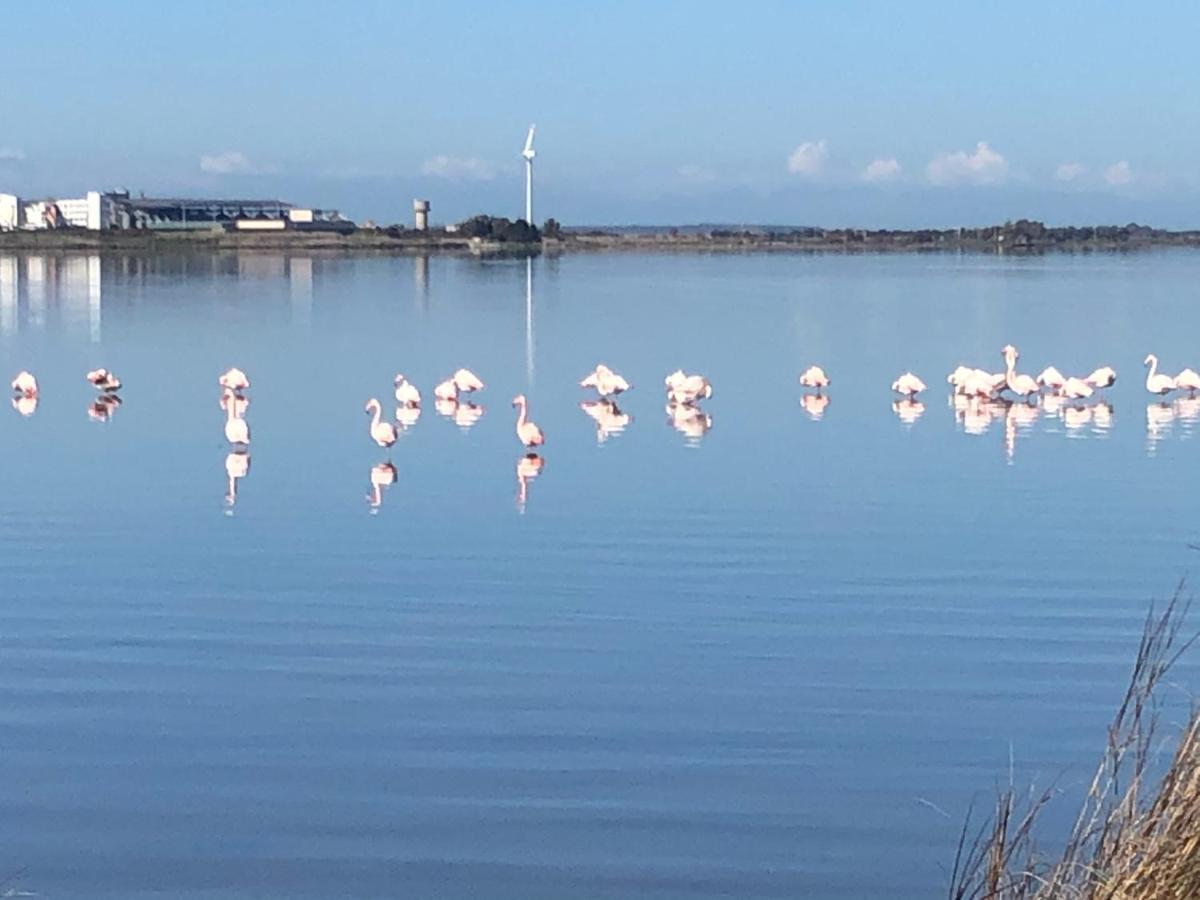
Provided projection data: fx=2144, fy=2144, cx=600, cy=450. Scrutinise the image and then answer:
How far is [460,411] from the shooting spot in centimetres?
2128

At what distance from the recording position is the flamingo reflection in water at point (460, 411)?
2034 centimetres

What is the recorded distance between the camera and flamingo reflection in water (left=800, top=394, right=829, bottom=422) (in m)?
20.6

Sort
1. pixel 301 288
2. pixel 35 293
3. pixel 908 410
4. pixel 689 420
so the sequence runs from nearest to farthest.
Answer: pixel 689 420 → pixel 908 410 → pixel 35 293 → pixel 301 288

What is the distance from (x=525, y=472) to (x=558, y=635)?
6176 millimetres

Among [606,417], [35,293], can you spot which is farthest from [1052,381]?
[35,293]

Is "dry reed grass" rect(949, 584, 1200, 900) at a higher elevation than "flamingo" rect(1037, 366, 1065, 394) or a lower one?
lower

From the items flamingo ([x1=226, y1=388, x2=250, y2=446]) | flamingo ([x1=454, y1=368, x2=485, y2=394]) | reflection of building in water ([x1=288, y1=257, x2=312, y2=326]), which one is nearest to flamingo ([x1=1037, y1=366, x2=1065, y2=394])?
flamingo ([x1=454, y1=368, x2=485, y2=394])

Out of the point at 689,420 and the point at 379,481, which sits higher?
the point at 689,420

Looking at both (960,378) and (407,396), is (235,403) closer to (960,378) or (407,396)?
(407,396)

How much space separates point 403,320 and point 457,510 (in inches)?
911

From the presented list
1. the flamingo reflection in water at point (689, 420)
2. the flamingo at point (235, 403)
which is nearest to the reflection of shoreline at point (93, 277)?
the flamingo at point (235, 403)

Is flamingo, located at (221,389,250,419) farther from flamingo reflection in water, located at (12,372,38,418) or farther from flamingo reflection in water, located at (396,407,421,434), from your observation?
flamingo reflection in water, located at (12,372,38,418)

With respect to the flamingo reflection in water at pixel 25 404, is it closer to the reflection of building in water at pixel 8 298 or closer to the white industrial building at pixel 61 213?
the reflection of building in water at pixel 8 298

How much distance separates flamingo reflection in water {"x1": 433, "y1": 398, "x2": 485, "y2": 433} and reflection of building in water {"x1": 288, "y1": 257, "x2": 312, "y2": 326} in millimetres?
14110
